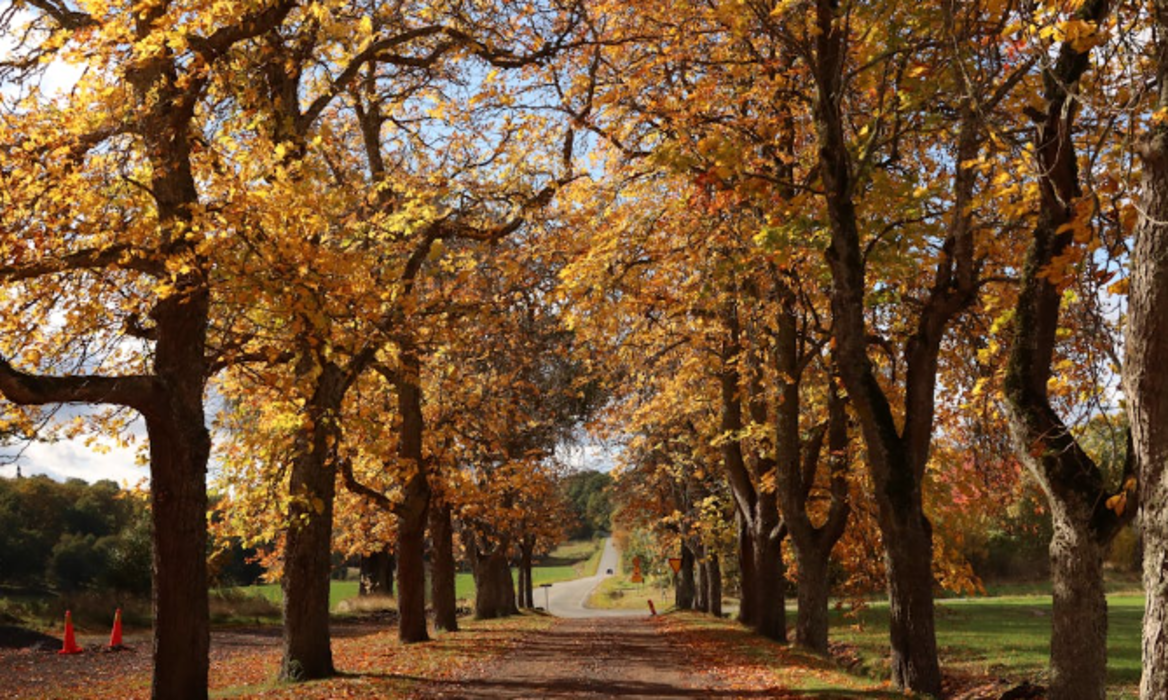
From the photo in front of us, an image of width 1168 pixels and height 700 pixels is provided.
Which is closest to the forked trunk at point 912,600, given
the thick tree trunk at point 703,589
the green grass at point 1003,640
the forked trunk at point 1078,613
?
the green grass at point 1003,640

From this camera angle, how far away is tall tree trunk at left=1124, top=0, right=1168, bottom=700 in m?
5.60

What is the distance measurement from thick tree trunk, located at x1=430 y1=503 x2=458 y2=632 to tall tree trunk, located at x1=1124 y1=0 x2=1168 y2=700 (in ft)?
64.4

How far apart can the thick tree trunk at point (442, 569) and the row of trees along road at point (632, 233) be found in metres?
5.87

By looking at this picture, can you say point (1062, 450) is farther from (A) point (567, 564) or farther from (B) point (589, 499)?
(A) point (567, 564)

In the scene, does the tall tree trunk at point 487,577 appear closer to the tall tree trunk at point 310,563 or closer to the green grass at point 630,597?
the tall tree trunk at point 310,563

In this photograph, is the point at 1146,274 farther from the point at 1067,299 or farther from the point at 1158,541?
the point at 1067,299

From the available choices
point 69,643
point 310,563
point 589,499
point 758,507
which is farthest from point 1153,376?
point 589,499

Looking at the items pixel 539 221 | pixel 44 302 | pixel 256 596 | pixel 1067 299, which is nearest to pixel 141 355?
pixel 44 302

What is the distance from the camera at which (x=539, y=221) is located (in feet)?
51.5

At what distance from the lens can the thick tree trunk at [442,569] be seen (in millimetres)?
23859

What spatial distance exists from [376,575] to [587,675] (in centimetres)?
2975

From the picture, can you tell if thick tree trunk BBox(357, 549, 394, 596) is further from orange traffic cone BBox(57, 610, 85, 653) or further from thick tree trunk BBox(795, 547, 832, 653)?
thick tree trunk BBox(795, 547, 832, 653)

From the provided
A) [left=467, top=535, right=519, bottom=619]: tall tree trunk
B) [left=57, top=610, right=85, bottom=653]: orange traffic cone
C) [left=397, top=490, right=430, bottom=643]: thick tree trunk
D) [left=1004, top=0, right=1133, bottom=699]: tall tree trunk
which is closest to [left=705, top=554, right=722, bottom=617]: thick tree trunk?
[left=467, top=535, right=519, bottom=619]: tall tree trunk

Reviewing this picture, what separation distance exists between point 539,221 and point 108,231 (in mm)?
7680
